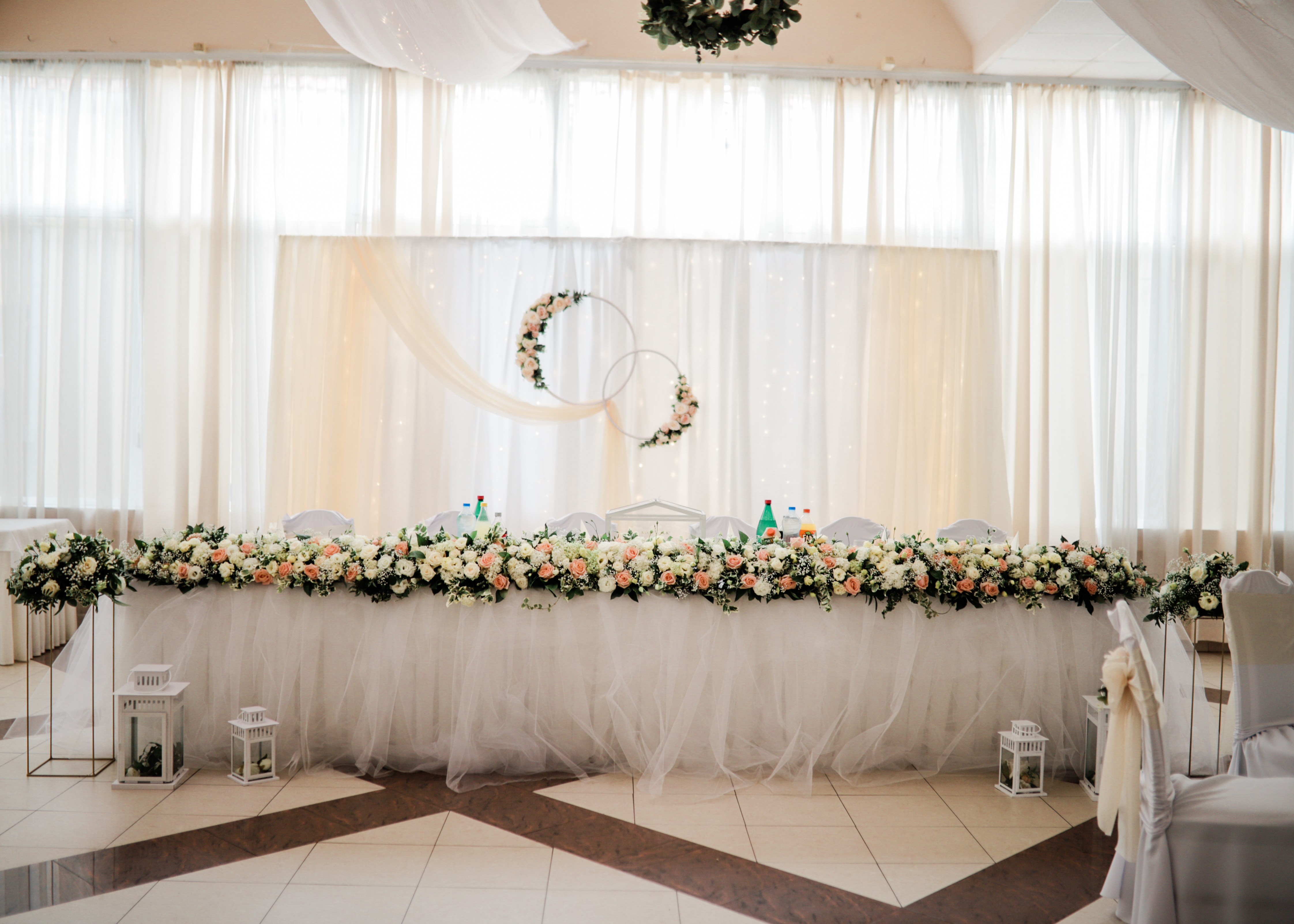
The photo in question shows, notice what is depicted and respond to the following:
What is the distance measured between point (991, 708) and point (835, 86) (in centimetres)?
446

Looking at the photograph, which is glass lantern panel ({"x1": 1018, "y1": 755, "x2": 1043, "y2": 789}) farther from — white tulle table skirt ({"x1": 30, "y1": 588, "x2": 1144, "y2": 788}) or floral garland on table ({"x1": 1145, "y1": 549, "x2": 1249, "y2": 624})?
floral garland on table ({"x1": 1145, "y1": 549, "x2": 1249, "y2": 624})

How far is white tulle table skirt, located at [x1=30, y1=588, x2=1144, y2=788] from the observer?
3.61 meters

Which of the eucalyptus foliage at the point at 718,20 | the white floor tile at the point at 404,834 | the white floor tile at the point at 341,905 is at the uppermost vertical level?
the eucalyptus foliage at the point at 718,20

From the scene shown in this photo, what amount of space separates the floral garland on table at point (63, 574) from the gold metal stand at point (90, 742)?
12 cm

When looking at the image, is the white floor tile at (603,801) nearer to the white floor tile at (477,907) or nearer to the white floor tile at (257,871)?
the white floor tile at (477,907)

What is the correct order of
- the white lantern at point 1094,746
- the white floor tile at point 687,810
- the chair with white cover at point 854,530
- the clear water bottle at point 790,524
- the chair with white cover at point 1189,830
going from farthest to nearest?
the chair with white cover at point 854,530
the clear water bottle at point 790,524
the white lantern at point 1094,746
the white floor tile at point 687,810
the chair with white cover at point 1189,830

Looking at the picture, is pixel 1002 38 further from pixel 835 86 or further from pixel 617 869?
pixel 617 869

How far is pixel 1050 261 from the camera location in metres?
6.31

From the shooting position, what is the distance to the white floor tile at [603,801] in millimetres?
3283

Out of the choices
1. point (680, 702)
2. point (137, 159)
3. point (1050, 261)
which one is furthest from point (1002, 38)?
point (137, 159)

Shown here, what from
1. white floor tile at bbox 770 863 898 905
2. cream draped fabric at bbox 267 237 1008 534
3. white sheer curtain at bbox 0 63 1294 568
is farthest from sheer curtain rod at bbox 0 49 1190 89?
white floor tile at bbox 770 863 898 905

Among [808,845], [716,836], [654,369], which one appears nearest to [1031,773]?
[808,845]

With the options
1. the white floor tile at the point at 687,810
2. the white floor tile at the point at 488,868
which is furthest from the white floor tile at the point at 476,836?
the white floor tile at the point at 687,810

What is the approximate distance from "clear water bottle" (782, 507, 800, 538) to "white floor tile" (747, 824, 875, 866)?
1.38 meters
